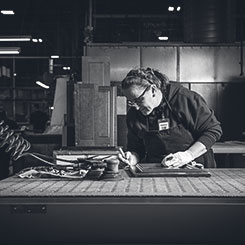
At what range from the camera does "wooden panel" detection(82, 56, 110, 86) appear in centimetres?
472

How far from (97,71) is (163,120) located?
6.63ft

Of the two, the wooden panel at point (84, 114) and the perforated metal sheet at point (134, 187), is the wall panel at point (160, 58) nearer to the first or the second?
the wooden panel at point (84, 114)

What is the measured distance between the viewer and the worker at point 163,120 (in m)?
2.74

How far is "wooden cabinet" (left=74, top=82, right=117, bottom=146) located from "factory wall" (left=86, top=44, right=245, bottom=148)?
2953 mm

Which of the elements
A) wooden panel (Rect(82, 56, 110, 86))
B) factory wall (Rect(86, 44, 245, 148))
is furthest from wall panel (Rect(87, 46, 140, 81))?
wooden panel (Rect(82, 56, 110, 86))

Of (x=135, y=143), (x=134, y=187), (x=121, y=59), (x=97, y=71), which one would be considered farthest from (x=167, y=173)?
(x=121, y=59)

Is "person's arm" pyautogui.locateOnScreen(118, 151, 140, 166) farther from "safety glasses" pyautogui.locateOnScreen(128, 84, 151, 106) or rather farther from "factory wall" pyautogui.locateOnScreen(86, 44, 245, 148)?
"factory wall" pyautogui.locateOnScreen(86, 44, 245, 148)

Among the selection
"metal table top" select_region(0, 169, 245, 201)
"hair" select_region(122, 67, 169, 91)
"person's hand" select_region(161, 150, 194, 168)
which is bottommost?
"metal table top" select_region(0, 169, 245, 201)

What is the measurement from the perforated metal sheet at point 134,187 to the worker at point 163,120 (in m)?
0.54

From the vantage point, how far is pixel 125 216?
1729 millimetres

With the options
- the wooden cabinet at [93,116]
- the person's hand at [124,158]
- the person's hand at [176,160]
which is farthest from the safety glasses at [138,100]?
the wooden cabinet at [93,116]

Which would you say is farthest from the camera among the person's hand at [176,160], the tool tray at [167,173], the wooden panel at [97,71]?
the wooden panel at [97,71]

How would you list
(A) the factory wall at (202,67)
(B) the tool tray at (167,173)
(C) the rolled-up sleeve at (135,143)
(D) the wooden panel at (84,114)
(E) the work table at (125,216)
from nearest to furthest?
1. (E) the work table at (125,216)
2. (B) the tool tray at (167,173)
3. (C) the rolled-up sleeve at (135,143)
4. (D) the wooden panel at (84,114)
5. (A) the factory wall at (202,67)

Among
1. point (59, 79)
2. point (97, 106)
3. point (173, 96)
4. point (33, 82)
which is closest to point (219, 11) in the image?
point (59, 79)
